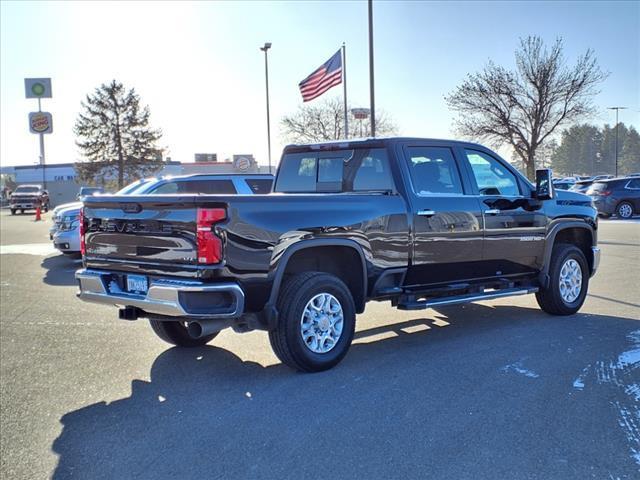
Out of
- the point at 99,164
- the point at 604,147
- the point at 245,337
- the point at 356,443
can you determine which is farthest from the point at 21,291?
the point at 604,147

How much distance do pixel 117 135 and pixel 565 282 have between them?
44.9m

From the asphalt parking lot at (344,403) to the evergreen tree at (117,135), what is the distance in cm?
4246

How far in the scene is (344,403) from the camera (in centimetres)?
448

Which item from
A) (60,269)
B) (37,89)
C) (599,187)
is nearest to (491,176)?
(60,269)

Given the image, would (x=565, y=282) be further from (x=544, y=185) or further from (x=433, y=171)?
(x=433, y=171)

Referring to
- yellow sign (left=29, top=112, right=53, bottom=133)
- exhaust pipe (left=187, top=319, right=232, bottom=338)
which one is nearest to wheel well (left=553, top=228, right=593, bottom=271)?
exhaust pipe (left=187, top=319, right=232, bottom=338)

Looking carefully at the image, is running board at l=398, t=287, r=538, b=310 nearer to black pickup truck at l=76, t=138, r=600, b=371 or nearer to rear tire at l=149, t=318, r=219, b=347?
black pickup truck at l=76, t=138, r=600, b=371

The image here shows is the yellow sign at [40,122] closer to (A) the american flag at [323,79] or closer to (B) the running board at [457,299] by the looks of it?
(A) the american flag at [323,79]

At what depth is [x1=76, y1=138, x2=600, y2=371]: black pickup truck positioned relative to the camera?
4.62m

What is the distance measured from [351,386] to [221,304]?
123cm

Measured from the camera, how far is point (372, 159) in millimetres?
6125

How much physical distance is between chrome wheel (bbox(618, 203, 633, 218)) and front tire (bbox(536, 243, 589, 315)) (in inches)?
698

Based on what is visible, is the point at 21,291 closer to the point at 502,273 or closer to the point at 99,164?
the point at 502,273

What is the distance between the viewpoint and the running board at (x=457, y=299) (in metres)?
5.85
